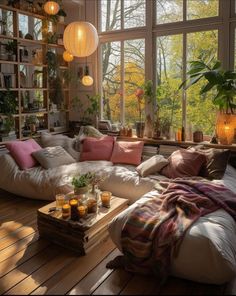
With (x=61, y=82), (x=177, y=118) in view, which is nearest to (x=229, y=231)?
(x=177, y=118)

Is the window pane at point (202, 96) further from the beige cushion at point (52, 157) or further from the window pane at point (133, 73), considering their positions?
the beige cushion at point (52, 157)

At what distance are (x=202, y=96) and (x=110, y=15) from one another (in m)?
2.24

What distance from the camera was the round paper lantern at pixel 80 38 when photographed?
3.73 m

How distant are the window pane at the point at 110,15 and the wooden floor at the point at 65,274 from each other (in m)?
3.85

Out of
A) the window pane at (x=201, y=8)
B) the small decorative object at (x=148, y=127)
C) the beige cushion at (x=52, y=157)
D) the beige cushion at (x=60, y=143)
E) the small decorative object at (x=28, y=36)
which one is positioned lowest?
the beige cushion at (x=52, y=157)

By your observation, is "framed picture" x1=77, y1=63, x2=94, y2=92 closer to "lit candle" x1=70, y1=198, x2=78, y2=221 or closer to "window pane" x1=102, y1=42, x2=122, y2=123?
"window pane" x1=102, y1=42, x2=122, y2=123

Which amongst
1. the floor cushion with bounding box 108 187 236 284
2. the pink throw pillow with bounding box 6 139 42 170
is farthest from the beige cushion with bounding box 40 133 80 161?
the floor cushion with bounding box 108 187 236 284

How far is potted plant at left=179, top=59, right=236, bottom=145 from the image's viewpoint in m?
3.93

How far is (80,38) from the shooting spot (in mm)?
3754

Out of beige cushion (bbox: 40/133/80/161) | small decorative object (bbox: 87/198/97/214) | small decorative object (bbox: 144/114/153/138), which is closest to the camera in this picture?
small decorative object (bbox: 87/198/97/214)

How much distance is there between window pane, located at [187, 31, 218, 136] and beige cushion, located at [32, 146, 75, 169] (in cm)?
192

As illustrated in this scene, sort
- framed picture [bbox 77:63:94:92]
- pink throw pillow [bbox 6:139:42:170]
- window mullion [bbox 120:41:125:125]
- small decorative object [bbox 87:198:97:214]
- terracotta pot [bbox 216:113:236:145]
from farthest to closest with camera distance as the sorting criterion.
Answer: framed picture [bbox 77:63:94:92] → window mullion [bbox 120:41:125:125] → pink throw pillow [bbox 6:139:42:170] → terracotta pot [bbox 216:113:236:145] → small decorative object [bbox 87:198:97:214]

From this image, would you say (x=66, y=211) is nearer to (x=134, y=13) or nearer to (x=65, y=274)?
(x=65, y=274)

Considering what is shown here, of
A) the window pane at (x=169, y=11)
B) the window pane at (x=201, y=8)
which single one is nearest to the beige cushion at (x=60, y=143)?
the window pane at (x=169, y=11)
